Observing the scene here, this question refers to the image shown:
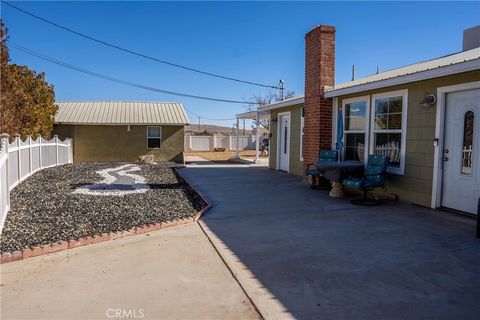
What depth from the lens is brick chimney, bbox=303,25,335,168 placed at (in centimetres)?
1047

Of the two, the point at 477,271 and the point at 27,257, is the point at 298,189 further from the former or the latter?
the point at 27,257

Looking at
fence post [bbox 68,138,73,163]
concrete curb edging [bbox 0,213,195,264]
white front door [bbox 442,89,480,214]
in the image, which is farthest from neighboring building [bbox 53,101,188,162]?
white front door [bbox 442,89,480,214]

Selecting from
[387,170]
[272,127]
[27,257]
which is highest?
[272,127]

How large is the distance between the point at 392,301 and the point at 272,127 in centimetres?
1305

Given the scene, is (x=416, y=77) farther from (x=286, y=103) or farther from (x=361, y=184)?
(x=286, y=103)

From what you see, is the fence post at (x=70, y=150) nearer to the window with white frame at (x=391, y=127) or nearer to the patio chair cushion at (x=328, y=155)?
the patio chair cushion at (x=328, y=155)

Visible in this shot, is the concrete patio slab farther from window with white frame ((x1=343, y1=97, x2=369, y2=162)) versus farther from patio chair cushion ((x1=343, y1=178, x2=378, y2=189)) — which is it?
window with white frame ((x1=343, y1=97, x2=369, y2=162))

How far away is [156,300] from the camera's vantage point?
11.2ft

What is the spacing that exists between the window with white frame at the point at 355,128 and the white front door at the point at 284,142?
414 cm

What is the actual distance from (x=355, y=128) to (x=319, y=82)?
5.87ft

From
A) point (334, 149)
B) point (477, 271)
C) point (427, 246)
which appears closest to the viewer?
point (477, 271)

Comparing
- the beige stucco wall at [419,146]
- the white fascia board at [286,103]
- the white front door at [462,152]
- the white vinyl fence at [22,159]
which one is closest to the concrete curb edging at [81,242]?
the white vinyl fence at [22,159]

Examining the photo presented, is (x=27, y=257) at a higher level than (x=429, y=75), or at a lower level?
lower

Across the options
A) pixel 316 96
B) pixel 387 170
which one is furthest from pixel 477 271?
pixel 316 96
